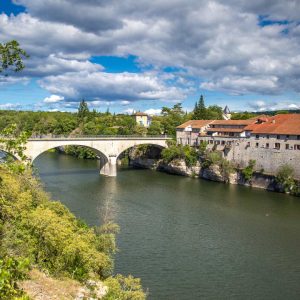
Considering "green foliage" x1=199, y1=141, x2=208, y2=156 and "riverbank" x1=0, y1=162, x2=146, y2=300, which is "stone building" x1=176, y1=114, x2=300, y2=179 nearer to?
"green foliage" x1=199, y1=141, x2=208, y2=156

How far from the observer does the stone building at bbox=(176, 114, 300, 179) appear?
193ft

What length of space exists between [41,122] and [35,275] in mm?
122901

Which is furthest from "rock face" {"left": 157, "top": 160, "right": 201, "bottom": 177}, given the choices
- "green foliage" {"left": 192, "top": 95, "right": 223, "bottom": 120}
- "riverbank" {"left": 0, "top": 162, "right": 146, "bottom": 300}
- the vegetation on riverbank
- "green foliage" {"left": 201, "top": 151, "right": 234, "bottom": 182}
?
the vegetation on riverbank

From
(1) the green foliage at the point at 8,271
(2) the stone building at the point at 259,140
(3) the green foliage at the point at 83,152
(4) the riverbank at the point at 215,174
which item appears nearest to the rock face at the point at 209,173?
(4) the riverbank at the point at 215,174

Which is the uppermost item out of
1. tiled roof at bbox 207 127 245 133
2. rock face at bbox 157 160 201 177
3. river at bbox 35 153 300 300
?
tiled roof at bbox 207 127 245 133

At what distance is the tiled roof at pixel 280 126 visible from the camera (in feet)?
196

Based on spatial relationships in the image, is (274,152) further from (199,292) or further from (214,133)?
(199,292)

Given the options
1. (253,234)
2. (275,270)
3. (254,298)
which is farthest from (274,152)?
(254,298)

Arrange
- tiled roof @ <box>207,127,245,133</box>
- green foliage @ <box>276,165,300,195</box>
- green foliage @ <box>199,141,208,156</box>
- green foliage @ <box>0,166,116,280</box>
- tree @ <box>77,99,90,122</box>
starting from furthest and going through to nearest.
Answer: tree @ <box>77,99,90,122</box> < green foliage @ <box>199,141,208,156</box> < tiled roof @ <box>207,127,245,133</box> < green foliage @ <box>276,165,300,195</box> < green foliage @ <box>0,166,116,280</box>

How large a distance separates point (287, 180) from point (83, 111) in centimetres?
7775

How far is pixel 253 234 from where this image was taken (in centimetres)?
3722

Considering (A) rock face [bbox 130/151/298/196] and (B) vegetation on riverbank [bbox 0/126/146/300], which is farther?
(A) rock face [bbox 130/151/298/196]

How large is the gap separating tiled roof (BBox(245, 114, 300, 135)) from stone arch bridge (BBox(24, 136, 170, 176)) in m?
23.6

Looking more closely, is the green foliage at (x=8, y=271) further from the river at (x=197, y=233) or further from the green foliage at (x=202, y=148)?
the green foliage at (x=202, y=148)
